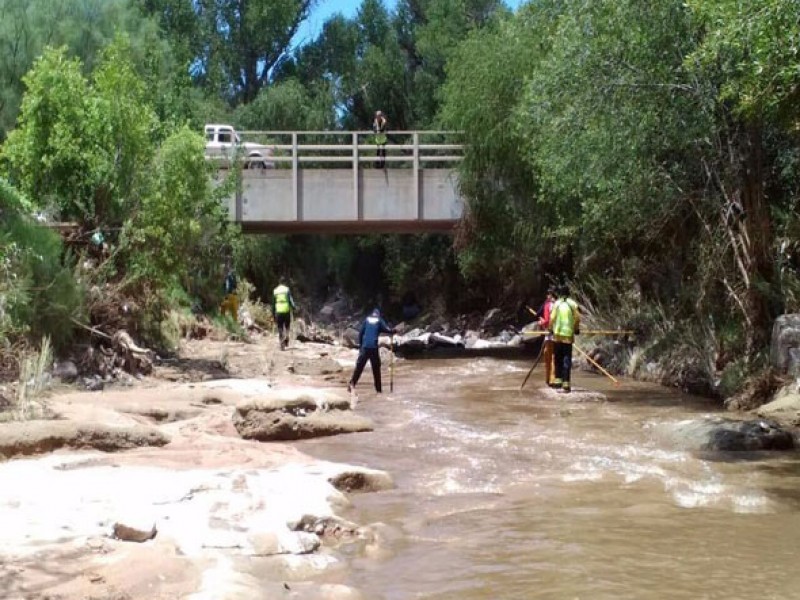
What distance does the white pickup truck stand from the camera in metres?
24.5

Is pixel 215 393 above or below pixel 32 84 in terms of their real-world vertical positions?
below

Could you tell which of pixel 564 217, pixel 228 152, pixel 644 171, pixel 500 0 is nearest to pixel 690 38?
pixel 644 171

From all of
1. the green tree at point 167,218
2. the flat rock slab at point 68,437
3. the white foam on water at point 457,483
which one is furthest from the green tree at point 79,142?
the white foam on water at point 457,483

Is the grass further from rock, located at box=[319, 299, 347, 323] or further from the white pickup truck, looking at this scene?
rock, located at box=[319, 299, 347, 323]

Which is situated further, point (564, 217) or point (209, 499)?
point (564, 217)

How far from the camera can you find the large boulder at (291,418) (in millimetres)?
11859

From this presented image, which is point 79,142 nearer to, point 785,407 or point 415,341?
point 785,407

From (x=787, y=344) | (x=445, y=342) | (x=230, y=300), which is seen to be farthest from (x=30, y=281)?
(x=445, y=342)

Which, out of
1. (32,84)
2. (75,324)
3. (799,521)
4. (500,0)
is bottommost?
(799,521)

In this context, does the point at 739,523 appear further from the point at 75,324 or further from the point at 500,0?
the point at 500,0

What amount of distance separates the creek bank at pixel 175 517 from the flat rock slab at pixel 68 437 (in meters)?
0.06

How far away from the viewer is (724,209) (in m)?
16.5

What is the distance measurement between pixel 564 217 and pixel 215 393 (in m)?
11.4

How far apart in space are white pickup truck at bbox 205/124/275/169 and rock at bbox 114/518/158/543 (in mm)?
15442
